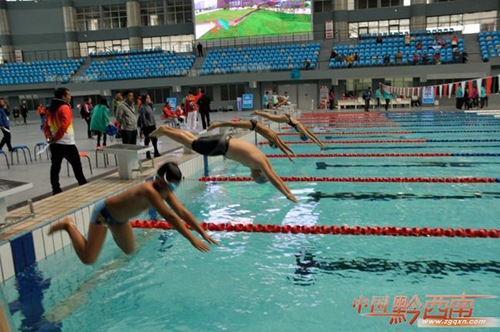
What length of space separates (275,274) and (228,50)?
25.5 m

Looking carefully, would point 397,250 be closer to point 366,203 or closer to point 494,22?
point 366,203

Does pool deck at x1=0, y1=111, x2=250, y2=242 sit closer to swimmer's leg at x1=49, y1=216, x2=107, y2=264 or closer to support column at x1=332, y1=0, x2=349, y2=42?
swimmer's leg at x1=49, y1=216, x2=107, y2=264

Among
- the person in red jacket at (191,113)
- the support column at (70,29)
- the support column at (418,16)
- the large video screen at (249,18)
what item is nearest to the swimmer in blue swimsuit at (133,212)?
the person in red jacket at (191,113)

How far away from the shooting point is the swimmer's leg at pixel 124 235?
9.18ft

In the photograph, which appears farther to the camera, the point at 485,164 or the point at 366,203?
the point at 485,164

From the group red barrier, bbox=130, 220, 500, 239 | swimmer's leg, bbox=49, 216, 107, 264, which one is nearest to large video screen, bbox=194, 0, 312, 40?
red barrier, bbox=130, 220, 500, 239

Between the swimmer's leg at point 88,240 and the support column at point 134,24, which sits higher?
the support column at point 134,24

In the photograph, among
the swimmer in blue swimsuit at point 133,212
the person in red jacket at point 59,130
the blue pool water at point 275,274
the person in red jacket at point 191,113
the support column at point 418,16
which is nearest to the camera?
the swimmer in blue swimsuit at point 133,212

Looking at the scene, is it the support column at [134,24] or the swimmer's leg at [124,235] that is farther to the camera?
the support column at [134,24]

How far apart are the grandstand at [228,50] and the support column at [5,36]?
69mm

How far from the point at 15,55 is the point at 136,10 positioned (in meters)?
9.36

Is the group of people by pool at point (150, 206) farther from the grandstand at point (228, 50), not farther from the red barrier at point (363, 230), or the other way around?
the grandstand at point (228, 50)

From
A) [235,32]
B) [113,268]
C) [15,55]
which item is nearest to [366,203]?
[113,268]

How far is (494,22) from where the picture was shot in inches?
1042
